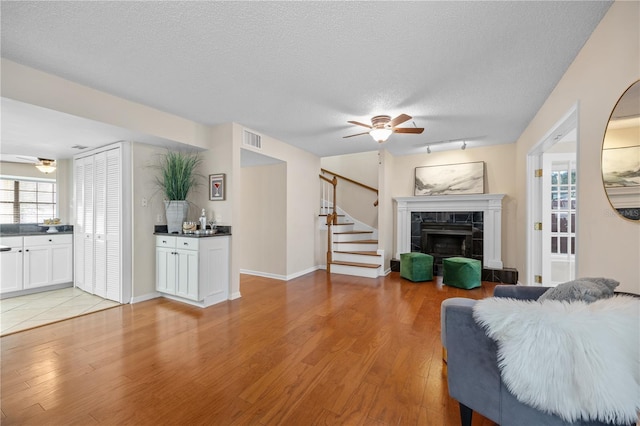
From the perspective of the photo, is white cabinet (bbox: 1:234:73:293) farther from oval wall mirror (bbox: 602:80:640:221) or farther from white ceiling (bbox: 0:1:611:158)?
oval wall mirror (bbox: 602:80:640:221)

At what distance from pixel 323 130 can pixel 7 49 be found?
3.30 m

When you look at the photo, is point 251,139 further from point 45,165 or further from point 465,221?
point 465,221

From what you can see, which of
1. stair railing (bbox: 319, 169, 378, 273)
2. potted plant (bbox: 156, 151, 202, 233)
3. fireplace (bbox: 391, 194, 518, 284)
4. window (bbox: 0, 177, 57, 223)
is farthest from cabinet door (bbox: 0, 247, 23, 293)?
fireplace (bbox: 391, 194, 518, 284)

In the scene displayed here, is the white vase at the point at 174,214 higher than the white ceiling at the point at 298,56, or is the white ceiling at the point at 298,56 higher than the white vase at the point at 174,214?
the white ceiling at the point at 298,56

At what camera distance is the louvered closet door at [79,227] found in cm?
418

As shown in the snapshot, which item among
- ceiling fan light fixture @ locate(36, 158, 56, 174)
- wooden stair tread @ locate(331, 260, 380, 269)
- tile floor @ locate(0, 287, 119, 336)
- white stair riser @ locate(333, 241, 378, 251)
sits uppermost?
ceiling fan light fixture @ locate(36, 158, 56, 174)

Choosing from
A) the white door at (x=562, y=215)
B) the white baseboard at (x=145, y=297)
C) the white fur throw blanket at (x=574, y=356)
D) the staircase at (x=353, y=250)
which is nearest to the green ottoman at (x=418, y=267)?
the staircase at (x=353, y=250)

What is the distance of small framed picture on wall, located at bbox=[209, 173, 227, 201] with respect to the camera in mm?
3855

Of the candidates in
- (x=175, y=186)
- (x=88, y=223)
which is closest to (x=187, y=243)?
(x=175, y=186)

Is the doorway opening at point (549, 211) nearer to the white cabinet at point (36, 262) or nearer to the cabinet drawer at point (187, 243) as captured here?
the cabinet drawer at point (187, 243)

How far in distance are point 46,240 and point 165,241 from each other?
2.13 meters

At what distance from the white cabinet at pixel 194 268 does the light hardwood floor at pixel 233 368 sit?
0.23 m

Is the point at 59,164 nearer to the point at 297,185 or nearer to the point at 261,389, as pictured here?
the point at 297,185

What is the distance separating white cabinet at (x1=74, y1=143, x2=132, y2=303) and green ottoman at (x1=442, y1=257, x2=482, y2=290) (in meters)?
4.96
